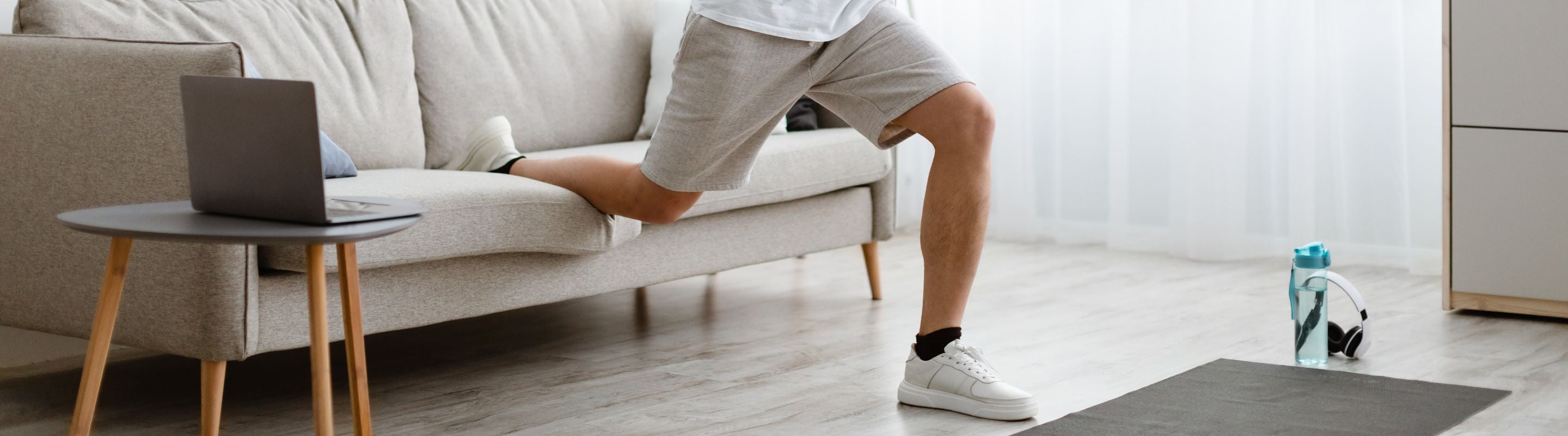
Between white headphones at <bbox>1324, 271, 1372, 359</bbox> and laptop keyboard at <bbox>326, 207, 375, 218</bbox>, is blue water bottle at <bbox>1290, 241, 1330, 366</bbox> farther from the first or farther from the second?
laptop keyboard at <bbox>326, 207, 375, 218</bbox>

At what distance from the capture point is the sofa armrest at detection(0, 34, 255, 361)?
178cm

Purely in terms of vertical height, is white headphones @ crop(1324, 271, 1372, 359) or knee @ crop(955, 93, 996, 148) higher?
knee @ crop(955, 93, 996, 148)

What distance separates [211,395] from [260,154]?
0.56 metres

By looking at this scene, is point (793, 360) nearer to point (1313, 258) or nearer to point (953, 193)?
point (953, 193)

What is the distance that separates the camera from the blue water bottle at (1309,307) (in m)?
2.15

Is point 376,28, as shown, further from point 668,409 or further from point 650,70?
point 668,409

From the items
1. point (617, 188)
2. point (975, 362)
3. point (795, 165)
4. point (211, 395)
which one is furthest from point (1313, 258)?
point (211, 395)

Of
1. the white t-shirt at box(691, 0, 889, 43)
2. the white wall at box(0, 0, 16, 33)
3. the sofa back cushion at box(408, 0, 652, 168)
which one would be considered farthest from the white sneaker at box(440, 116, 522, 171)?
the white wall at box(0, 0, 16, 33)

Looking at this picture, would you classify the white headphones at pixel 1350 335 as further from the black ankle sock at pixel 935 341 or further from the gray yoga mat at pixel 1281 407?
the black ankle sock at pixel 935 341

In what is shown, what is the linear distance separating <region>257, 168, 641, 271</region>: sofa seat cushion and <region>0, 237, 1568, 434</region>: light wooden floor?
0.11m

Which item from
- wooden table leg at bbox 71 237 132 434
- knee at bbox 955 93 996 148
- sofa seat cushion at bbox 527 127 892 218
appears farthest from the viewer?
sofa seat cushion at bbox 527 127 892 218

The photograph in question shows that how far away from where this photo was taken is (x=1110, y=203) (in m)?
3.79

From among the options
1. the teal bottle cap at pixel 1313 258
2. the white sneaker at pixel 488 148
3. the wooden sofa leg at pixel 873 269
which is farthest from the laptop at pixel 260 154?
the wooden sofa leg at pixel 873 269

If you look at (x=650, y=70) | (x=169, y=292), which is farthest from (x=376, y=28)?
(x=169, y=292)
